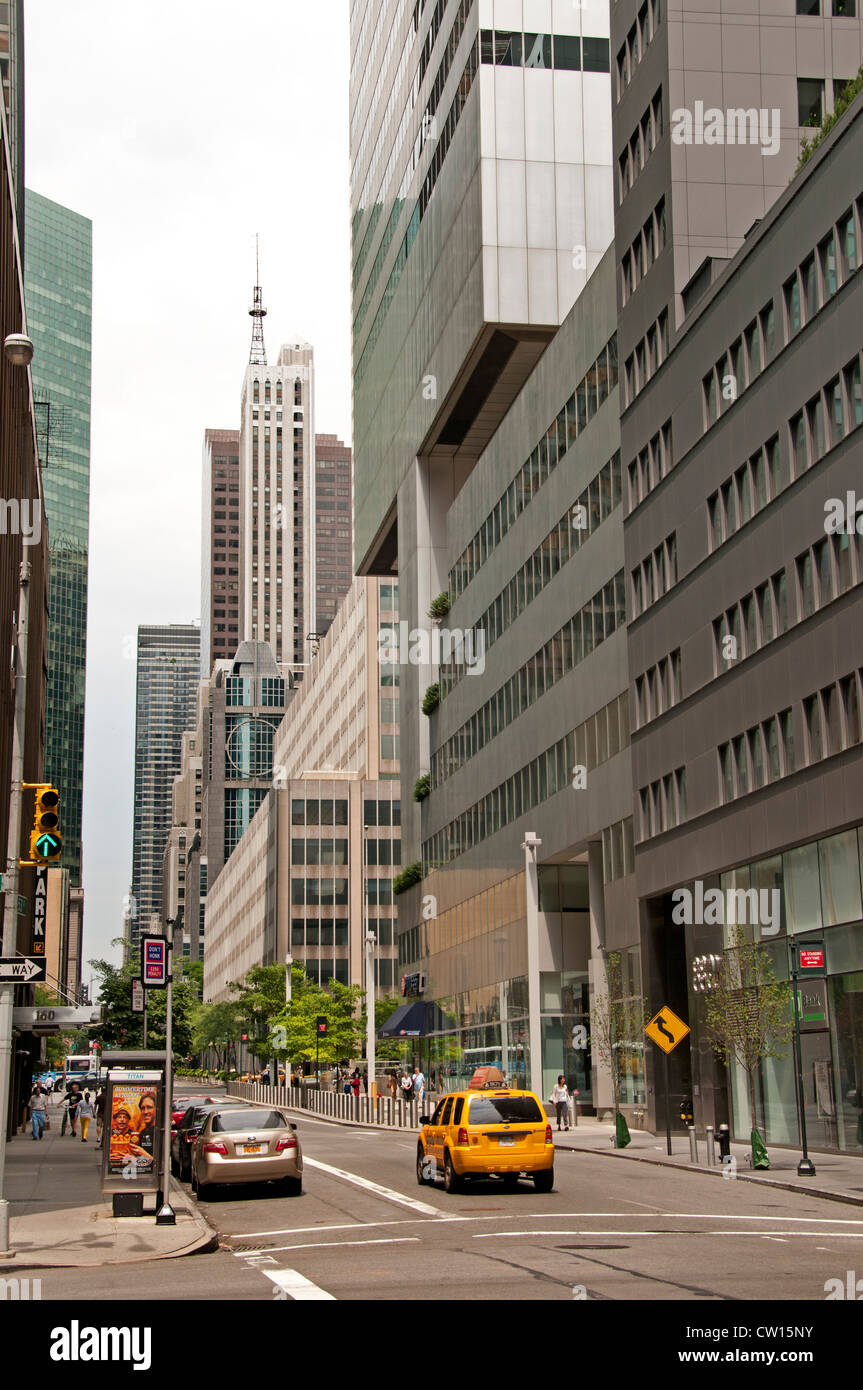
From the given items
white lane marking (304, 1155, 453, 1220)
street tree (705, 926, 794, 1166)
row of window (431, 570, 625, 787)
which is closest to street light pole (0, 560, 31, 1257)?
white lane marking (304, 1155, 453, 1220)

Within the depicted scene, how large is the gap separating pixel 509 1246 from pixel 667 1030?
1726 cm

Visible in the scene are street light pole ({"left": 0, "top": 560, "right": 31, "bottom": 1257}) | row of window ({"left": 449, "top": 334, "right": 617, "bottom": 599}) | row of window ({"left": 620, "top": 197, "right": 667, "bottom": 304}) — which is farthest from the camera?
row of window ({"left": 449, "top": 334, "right": 617, "bottom": 599})

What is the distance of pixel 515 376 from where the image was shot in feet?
227

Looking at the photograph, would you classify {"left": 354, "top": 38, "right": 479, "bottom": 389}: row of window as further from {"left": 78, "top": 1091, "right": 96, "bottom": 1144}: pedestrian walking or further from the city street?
the city street

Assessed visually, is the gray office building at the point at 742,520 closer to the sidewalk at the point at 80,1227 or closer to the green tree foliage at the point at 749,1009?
the green tree foliage at the point at 749,1009

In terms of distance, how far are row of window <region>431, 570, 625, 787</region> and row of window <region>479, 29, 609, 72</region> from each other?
26585mm

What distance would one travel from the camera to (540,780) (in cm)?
5691

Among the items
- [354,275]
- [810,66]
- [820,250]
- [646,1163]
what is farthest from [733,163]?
[354,275]

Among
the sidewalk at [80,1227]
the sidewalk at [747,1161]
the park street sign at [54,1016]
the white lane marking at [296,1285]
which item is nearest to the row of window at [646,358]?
the sidewalk at [747,1161]

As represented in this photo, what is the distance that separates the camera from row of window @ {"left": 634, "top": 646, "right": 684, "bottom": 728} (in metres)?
42.3

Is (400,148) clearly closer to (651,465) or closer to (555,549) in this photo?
(555,549)

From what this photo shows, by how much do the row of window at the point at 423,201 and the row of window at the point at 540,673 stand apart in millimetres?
26639

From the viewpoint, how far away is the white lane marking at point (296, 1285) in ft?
40.1

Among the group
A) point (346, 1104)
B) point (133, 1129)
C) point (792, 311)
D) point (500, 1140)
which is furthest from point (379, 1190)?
point (346, 1104)
